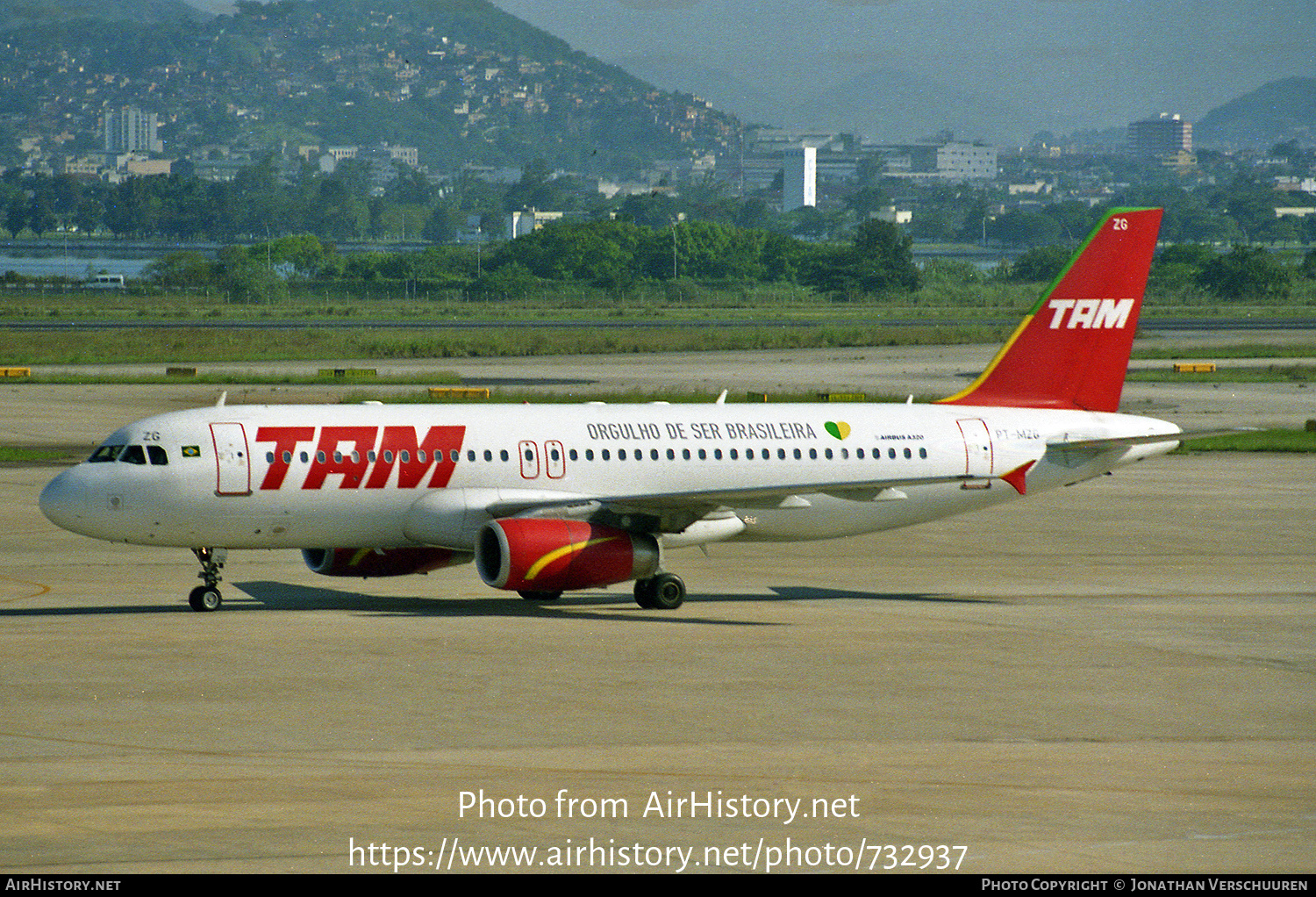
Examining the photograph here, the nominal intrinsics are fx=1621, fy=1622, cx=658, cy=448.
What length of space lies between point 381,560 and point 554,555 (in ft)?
16.5

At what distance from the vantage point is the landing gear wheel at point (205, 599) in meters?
33.4

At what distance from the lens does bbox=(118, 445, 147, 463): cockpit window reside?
32500mm

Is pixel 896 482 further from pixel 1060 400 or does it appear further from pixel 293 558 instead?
pixel 293 558

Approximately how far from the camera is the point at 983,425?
3797 centimetres

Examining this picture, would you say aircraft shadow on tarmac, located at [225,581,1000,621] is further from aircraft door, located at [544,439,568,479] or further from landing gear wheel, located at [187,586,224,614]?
aircraft door, located at [544,439,568,479]

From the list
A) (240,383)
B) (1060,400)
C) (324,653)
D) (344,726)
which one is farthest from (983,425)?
(240,383)

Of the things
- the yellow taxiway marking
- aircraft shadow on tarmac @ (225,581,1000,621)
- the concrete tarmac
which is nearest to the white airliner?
aircraft shadow on tarmac @ (225,581,1000,621)

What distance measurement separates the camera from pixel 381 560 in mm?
35312

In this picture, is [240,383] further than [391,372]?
No

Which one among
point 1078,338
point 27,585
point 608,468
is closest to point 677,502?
point 608,468

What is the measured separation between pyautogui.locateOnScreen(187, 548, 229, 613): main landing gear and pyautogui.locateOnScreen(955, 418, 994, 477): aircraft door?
55.0ft
